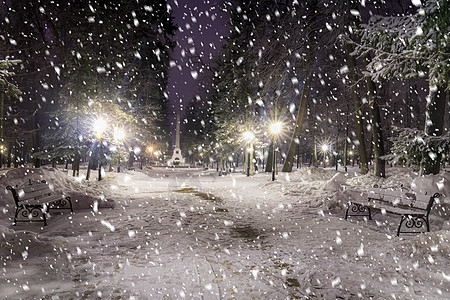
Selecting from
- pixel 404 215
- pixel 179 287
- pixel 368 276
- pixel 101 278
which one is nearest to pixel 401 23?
pixel 404 215

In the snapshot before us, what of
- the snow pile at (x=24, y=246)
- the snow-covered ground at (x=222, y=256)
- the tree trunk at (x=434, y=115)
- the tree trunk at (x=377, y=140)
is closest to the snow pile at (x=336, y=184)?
the snow-covered ground at (x=222, y=256)

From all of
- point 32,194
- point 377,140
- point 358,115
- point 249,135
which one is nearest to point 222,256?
point 32,194

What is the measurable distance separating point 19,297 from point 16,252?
149cm

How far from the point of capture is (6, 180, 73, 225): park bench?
718 centimetres

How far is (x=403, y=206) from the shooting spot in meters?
7.51

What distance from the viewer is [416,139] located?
25.9 ft

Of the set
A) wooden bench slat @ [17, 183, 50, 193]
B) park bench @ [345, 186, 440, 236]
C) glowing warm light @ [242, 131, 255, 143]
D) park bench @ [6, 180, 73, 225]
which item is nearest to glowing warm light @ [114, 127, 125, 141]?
glowing warm light @ [242, 131, 255, 143]

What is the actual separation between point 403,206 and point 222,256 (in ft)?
17.8

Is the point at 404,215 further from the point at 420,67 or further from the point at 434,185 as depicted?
the point at 420,67

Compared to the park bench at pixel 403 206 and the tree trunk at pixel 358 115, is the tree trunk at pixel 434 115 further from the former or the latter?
the tree trunk at pixel 358 115

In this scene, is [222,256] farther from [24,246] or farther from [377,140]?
[377,140]

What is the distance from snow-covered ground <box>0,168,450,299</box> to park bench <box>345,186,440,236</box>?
421mm

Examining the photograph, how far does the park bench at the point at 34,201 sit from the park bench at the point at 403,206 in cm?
874

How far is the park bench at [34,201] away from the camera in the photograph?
718 cm
